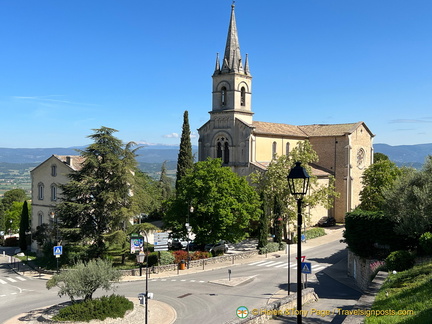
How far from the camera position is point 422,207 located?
73.2 ft

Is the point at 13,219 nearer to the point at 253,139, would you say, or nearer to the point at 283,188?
the point at 253,139

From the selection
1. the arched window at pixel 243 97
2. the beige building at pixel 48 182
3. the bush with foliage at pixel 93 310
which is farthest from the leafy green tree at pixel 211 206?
the arched window at pixel 243 97

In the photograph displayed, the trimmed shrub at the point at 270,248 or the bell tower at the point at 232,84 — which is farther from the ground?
the bell tower at the point at 232,84

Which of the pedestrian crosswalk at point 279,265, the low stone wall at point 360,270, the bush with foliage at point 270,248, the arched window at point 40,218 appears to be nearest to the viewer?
the low stone wall at point 360,270

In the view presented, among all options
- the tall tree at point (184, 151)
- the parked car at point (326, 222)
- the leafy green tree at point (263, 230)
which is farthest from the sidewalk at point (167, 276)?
the tall tree at point (184, 151)

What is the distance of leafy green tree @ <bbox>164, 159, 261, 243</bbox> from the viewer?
3603 cm

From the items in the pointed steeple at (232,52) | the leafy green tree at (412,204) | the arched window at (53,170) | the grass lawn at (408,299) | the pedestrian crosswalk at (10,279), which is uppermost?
the pointed steeple at (232,52)

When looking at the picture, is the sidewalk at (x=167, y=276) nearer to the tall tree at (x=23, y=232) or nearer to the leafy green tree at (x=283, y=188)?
the leafy green tree at (x=283, y=188)

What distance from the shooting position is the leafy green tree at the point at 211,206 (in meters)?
36.0

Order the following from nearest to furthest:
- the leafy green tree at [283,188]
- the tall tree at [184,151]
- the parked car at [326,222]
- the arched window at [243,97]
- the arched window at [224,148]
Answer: the leafy green tree at [283,188], the arched window at [243,97], the arched window at [224,148], the parked car at [326,222], the tall tree at [184,151]

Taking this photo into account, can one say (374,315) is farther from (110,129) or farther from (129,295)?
(110,129)

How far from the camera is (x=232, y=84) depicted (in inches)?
1972

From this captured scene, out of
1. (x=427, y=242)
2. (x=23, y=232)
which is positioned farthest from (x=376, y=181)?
(x=23, y=232)

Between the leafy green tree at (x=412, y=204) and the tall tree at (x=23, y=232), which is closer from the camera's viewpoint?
the leafy green tree at (x=412, y=204)
